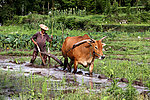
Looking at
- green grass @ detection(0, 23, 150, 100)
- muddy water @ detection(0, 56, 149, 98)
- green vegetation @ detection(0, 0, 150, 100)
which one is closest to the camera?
green grass @ detection(0, 23, 150, 100)

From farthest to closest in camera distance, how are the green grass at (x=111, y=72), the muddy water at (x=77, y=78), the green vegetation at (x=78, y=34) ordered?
the muddy water at (x=77, y=78), the green vegetation at (x=78, y=34), the green grass at (x=111, y=72)

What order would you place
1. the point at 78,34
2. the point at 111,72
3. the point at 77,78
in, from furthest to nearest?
1. the point at 78,34
2. the point at 77,78
3. the point at 111,72

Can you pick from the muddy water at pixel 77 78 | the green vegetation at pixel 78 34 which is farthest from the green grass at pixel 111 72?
the muddy water at pixel 77 78

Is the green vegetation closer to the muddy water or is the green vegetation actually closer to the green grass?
the green grass

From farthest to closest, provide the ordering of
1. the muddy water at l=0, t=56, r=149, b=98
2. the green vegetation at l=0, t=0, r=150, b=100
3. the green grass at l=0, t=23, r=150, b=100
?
1. the muddy water at l=0, t=56, r=149, b=98
2. the green vegetation at l=0, t=0, r=150, b=100
3. the green grass at l=0, t=23, r=150, b=100

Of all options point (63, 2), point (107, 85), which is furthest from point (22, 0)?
point (107, 85)

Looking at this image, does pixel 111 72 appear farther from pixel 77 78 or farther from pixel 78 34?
pixel 78 34

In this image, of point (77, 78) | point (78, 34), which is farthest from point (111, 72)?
point (78, 34)

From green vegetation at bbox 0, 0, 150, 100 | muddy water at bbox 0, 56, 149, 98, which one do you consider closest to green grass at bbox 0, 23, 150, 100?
green vegetation at bbox 0, 0, 150, 100

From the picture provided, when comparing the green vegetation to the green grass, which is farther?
the green vegetation

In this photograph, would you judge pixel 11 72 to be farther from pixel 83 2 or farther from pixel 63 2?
pixel 63 2

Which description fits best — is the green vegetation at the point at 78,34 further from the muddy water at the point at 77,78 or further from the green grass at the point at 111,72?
the muddy water at the point at 77,78

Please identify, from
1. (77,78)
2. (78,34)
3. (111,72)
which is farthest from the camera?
(78,34)

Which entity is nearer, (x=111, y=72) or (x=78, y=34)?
(x=111, y=72)
